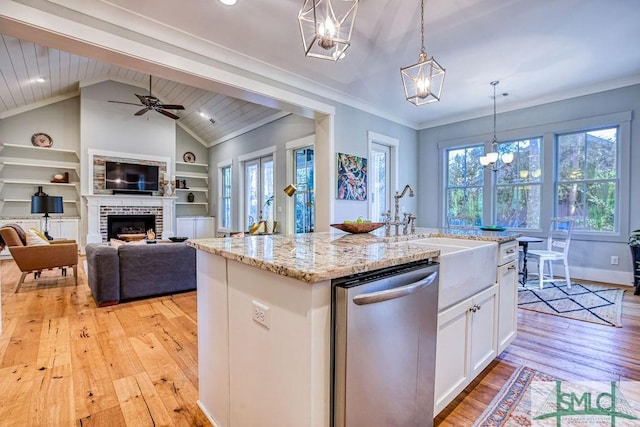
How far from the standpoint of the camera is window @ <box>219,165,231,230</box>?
8.02 metres

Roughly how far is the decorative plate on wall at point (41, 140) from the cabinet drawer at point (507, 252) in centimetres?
901

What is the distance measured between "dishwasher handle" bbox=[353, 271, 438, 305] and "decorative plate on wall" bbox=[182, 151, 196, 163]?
8.76 meters

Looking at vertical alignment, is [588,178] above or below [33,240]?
above

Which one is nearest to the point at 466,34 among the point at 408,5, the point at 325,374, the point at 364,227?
the point at 408,5

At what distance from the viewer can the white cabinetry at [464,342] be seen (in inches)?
60.7

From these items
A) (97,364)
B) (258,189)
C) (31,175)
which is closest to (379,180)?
(258,189)

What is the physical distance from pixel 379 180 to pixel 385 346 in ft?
15.7

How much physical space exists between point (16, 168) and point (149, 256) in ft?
18.8

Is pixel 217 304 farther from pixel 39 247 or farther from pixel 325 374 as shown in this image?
pixel 39 247

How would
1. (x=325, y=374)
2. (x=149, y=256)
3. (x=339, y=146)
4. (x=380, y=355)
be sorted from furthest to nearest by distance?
(x=339, y=146) < (x=149, y=256) < (x=380, y=355) < (x=325, y=374)

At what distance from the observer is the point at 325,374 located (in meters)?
1.00

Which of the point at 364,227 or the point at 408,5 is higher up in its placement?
the point at 408,5

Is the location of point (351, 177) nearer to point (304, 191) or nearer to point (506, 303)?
point (304, 191)

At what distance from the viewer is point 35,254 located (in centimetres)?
380
